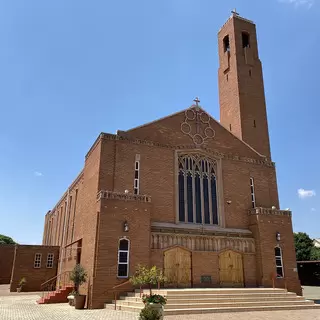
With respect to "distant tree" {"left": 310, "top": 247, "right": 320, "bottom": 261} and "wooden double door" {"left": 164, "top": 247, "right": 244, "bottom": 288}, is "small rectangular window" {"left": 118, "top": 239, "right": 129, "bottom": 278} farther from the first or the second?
"distant tree" {"left": 310, "top": 247, "right": 320, "bottom": 261}

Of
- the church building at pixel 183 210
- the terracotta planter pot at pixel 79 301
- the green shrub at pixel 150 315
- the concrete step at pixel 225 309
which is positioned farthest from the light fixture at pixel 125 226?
the green shrub at pixel 150 315

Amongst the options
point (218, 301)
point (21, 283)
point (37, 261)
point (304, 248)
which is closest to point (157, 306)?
point (218, 301)

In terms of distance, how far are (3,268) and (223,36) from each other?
35.9m

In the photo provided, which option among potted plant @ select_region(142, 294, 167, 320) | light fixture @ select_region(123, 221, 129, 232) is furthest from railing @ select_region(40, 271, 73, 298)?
potted plant @ select_region(142, 294, 167, 320)

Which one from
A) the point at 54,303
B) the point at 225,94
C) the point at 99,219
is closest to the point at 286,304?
the point at 99,219

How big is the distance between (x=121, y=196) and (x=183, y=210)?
4.70 meters

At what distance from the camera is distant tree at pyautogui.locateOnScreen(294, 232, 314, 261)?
50.0 meters

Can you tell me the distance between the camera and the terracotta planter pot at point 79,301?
17.0 m

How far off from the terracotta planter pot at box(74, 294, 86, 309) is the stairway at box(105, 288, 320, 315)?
4.17ft

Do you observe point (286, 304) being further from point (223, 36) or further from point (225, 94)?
point (223, 36)

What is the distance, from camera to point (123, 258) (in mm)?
18422

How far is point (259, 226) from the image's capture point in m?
22.3

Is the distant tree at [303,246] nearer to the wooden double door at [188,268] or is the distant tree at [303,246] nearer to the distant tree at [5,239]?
the wooden double door at [188,268]

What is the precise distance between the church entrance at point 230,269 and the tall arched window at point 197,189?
2.41 meters
